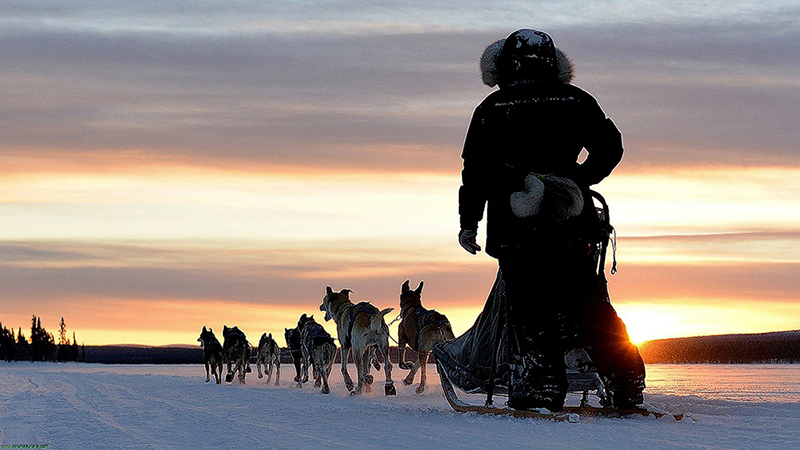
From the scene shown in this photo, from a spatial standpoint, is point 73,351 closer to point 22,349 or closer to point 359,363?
point 22,349

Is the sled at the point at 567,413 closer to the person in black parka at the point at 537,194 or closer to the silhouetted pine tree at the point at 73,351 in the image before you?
the person in black parka at the point at 537,194

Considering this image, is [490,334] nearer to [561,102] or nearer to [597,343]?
[597,343]

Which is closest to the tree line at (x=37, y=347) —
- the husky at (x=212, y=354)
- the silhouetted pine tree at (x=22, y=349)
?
the silhouetted pine tree at (x=22, y=349)

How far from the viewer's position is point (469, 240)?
29.6ft

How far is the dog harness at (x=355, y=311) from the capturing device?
65.7 feet

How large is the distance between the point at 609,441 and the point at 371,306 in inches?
525

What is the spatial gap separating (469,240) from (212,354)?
70.8 ft

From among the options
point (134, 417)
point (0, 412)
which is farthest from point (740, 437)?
point (0, 412)

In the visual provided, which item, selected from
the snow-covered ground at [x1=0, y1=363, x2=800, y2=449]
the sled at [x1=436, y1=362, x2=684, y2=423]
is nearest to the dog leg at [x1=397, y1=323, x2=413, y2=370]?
the snow-covered ground at [x1=0, y1=363, x2=800, y2=449]

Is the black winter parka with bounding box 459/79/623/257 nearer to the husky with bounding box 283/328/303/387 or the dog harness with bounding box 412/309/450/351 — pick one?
the dog harness with bounding box 412/309/450/351

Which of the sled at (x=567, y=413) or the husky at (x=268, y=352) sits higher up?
the husky at (x=268, y=352)

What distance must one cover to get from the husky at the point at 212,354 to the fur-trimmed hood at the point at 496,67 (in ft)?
66.7

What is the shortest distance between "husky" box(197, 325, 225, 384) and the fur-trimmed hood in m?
20.3

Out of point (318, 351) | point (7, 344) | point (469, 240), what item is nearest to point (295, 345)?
point (318, 351)
